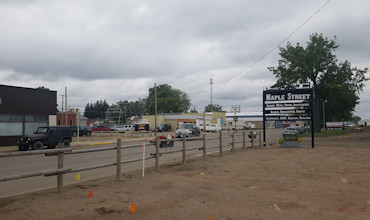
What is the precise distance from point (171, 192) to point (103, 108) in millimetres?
154256

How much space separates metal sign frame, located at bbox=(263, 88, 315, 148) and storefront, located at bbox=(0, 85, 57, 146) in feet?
63.5

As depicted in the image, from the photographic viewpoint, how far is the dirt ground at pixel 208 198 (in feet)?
17.9

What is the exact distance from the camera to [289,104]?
872 inches

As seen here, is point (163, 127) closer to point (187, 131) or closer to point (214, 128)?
point (214, 128)

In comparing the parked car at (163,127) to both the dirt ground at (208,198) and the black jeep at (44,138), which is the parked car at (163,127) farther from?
the dirt ground at (208,198)

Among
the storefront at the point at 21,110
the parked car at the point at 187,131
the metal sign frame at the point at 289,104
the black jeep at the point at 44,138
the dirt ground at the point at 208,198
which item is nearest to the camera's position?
the dirt ground at the point at 208,198

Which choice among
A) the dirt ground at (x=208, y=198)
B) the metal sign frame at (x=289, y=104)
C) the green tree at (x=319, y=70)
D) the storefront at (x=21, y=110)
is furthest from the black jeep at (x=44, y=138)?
the green tree at (x=319, y=70)

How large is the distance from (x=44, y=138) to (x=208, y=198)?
19.2 meters

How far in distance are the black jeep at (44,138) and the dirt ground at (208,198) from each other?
1477 centimetres

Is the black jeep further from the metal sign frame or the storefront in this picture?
the metal sign frame

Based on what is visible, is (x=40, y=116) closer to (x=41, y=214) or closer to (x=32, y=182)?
(x=32, y=182)

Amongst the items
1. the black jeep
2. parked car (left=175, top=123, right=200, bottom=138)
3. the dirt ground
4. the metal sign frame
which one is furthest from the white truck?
the dirt ground

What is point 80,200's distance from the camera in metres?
6.29

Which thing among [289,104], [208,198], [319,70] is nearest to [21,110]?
[289,104]
